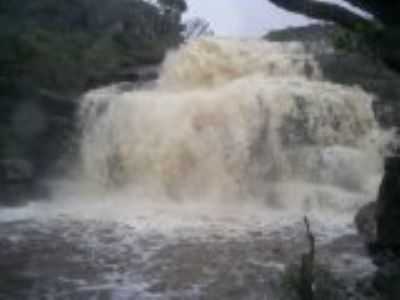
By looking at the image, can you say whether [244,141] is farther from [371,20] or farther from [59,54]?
[371,20]

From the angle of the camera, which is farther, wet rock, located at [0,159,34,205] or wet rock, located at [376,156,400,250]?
wet rock, located at [0,159,34,205]

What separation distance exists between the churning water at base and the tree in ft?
15.3

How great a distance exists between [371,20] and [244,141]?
12.4 meters

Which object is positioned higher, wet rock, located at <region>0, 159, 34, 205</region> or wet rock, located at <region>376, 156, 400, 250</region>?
wet rock, located at <region>376, 156, 400, 250</region>

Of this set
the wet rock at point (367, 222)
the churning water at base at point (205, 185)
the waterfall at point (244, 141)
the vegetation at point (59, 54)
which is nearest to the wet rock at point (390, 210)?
the churning water at base at point (205, 185)

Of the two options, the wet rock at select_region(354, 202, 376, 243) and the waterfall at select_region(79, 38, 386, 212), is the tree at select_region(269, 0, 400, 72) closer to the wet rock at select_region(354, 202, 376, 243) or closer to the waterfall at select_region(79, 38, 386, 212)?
the wet rock at select_region(354, 202, 376, 243)

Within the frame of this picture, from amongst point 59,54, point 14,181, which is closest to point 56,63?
point 59,54

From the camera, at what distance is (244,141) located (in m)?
17.3

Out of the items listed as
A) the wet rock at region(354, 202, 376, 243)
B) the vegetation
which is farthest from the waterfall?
the wet rock at region(354, 202, 376, 243)

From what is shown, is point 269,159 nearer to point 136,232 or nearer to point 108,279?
point 136,232

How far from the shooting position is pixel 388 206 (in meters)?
10.2

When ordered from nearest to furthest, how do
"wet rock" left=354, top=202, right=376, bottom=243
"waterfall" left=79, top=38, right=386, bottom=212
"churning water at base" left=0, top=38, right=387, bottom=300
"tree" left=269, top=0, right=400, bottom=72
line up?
"tree" left=269, top=0, right=400, bottom=72 → "churning water at base" left=0, top=38, right=387, bottom=300 → "wet rock" left=354, top=202, right=376, bottom=243 → "waterfall" left=79, top=38, right=386, bottom=212

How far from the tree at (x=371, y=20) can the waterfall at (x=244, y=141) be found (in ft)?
33.4

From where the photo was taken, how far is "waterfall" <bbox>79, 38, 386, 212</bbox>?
53.5ft
